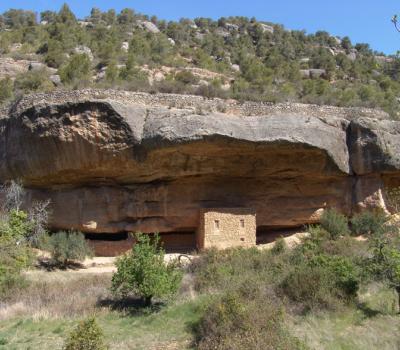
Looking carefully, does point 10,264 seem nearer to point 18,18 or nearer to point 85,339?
point 85,339

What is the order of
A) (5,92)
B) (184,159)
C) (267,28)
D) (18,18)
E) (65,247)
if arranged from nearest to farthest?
(65,247), (184,159), (5,92), (18,18), (267,28)

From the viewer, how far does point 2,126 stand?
16250mm

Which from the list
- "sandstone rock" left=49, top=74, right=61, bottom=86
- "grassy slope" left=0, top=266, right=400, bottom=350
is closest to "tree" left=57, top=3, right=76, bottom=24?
"sandstone rock" left=49, top=74, right=61, bottom=86

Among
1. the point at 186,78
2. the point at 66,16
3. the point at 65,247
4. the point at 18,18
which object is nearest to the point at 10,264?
the point at 65,247

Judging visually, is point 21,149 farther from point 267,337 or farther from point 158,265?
point 267,337

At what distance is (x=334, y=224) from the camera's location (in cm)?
1585

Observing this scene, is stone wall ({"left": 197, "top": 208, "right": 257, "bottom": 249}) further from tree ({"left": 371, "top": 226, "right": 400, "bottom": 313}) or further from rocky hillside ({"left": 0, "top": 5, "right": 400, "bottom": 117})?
tree ({"left": 371, "top": 226, "right": 400, "bottom": 313})

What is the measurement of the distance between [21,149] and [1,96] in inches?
215

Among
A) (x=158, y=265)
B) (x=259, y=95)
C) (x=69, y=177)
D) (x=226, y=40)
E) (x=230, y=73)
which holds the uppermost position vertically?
(x=226, y=40)

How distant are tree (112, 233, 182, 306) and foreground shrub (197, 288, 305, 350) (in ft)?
5.26

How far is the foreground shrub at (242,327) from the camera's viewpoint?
23.1 ft

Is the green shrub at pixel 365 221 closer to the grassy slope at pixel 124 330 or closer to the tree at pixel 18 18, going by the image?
the grassy slope at pixel 124 330

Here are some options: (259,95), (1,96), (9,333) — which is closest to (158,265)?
(9,333)

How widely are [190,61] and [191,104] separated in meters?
16.4
